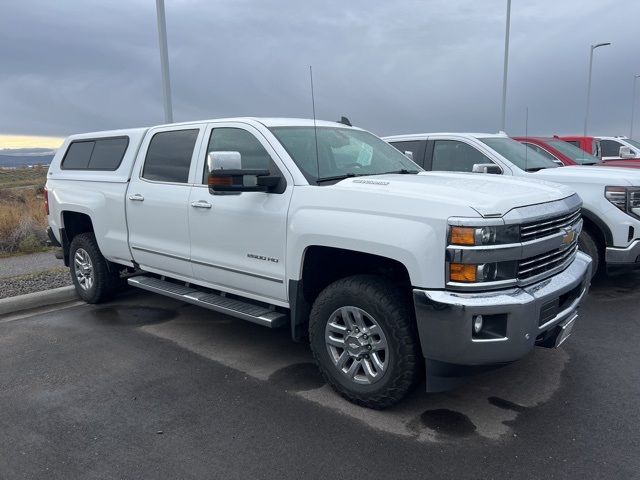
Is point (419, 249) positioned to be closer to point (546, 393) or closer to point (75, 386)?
point (546, 393)

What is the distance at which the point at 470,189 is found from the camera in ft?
11.8

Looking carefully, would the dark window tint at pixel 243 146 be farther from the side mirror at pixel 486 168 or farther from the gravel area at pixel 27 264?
the gravel area at pixel 27 264

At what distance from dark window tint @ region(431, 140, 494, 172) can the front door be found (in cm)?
365

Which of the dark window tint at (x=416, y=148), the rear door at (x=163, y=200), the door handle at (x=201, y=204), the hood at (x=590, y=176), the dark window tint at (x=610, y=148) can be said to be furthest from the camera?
the dark window tint at (x=610, y=148)

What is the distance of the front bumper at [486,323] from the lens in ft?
10.3

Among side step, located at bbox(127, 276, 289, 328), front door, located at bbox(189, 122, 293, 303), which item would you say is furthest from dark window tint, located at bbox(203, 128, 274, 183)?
side step, located at bbox(127, 276, 289, 328)

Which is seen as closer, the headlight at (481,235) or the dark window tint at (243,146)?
the headlight at (481,235)

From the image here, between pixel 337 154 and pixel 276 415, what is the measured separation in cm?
211

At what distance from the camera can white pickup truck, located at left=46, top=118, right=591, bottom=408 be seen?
3191 millimetres

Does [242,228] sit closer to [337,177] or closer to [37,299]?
[337,177]

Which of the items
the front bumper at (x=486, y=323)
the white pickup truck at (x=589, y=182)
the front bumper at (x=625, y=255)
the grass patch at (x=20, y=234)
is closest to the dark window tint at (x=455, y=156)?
the white pickup truck at (x=589, y=182)

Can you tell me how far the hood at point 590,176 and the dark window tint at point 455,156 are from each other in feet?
2.54

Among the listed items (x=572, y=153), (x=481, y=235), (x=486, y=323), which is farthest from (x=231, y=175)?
(x=572, y=153)

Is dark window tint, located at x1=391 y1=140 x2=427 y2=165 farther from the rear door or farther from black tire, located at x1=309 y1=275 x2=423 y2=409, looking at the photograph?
black tire, located at x1=309 y1=275 x2=423 y2=409
